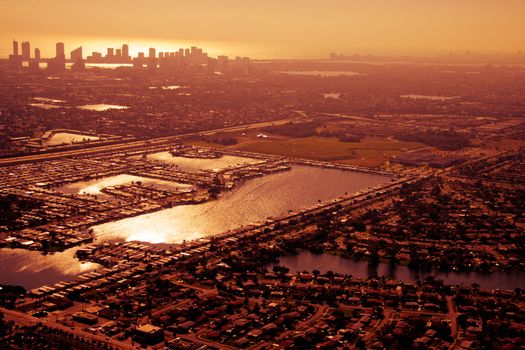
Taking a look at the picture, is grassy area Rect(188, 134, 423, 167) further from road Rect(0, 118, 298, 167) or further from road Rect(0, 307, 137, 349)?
road Rect(0, 307, 137, 349)

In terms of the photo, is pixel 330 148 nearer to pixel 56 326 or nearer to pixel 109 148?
pixel 109 148

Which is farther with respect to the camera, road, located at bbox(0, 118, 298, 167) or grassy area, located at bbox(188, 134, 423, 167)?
grassy area, located at bbox(188, 134, 423, 167)

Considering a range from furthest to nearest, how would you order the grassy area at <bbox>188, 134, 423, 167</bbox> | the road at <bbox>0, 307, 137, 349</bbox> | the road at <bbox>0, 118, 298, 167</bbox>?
1. the grassy area at <bbox>188, 134, 423, 167</bbox>
2. the road at <bbox>0, 118, 298, 167</bbox>
3. the road at <bbox>0, 307, 137, 349</bbox>

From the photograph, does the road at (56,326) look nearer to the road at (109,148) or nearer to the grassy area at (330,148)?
the road at (109,148)

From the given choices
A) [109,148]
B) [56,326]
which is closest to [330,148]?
[109,148]

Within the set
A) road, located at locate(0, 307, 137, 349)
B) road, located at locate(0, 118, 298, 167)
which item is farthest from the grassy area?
road, located at locate(0, 307, 137, 349)

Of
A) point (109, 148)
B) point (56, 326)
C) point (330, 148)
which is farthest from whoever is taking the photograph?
point (330, 148)

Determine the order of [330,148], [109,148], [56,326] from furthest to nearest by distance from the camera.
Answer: [330,148] < [109,148] < [56,326]

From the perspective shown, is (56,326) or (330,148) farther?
(330,148)

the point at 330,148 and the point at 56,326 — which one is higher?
the point at 330,148

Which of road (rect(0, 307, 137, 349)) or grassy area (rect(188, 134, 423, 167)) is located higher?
grassy area (rect(188, 134, 423, 167))
